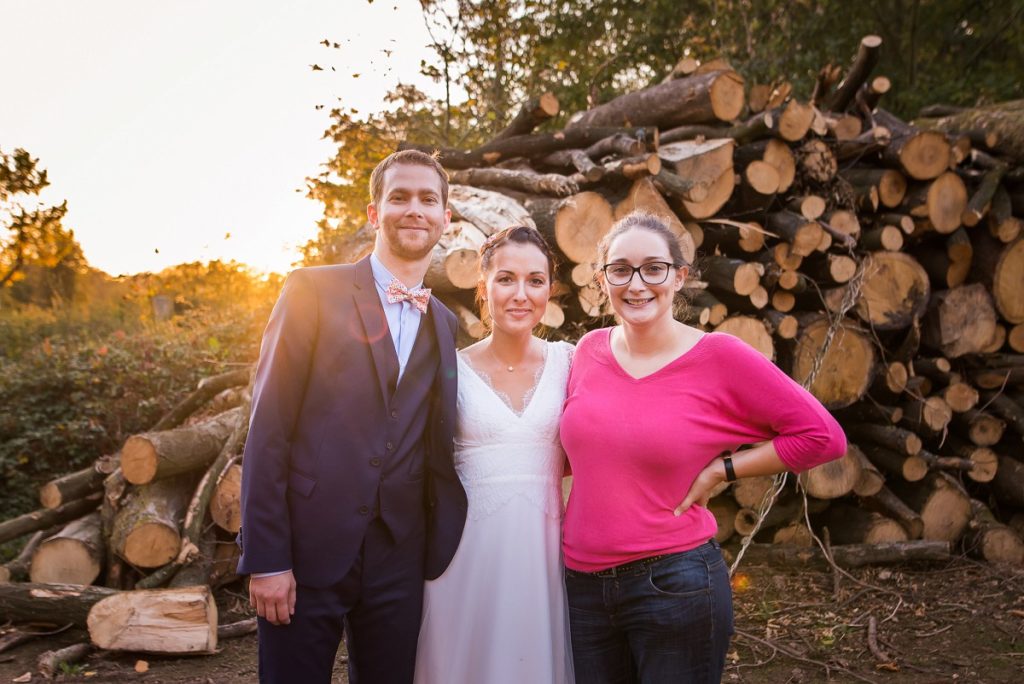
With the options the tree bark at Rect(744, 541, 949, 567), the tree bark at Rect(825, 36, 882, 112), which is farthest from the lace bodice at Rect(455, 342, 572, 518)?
the tree bark at Rect(825, 36, 882, 112)

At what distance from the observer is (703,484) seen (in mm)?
1880

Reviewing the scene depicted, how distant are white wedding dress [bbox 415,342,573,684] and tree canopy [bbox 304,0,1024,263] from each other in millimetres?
7432

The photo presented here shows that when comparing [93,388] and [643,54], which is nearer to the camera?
[93,388]

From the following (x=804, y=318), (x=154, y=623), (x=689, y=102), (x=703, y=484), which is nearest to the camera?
(x=703, y=484)

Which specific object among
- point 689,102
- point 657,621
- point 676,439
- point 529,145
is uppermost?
point 689,102

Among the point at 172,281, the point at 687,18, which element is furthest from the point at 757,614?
the point at 172,281

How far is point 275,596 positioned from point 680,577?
109 cm

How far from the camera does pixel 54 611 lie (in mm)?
3904

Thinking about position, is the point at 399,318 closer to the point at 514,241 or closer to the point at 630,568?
the point at 514,241

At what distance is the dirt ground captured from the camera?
3.42 metres

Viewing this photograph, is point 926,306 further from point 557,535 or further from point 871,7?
point 871,7

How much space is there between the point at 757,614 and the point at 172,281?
40.1ft

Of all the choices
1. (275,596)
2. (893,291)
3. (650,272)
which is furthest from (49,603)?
(893,291)

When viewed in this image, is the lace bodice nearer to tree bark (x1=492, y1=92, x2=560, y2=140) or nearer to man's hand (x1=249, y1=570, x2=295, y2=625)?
man's hand (x1=249, y1=570, x2=295, y2=625)
